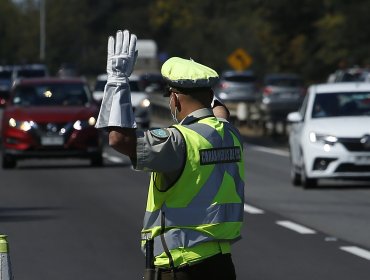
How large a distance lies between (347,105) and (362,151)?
1.26 m

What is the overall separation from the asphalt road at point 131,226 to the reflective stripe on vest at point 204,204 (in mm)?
5722

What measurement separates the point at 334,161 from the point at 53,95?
7.18 m

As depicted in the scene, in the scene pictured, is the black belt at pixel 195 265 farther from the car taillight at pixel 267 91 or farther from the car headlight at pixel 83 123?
the car taillight at pixel 267 91

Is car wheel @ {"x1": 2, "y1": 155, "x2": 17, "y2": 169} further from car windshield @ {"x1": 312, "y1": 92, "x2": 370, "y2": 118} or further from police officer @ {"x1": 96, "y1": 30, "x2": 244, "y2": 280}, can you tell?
police officer @ {"x1": 96, "y1": 30, "x2": 244, "y2": 280}

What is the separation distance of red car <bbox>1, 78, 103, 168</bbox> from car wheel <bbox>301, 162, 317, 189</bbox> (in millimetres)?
5092

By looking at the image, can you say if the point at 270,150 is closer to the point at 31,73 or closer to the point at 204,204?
the point at 204,204

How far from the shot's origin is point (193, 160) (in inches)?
233

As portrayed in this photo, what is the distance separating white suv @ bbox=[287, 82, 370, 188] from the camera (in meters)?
21.1

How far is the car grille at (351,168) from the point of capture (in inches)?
832

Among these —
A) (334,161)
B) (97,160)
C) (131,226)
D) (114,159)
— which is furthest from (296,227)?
(114,159)

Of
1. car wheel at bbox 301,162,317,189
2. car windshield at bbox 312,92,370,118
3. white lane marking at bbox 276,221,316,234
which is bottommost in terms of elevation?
car wheel at bbox 301,162,317,189

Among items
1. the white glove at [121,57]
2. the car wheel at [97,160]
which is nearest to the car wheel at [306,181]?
the car wheel at [97,160]

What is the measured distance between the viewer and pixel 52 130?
83.9 feet

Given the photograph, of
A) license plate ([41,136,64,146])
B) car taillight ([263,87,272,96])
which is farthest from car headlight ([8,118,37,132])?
car taillight ([263,87,272,96])
